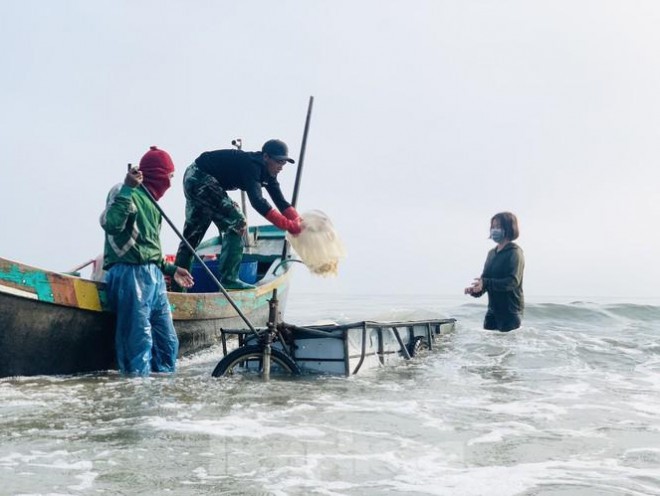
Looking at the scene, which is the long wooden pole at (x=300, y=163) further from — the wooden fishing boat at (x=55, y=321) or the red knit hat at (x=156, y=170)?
the red knit hat at (x=156, y=170)

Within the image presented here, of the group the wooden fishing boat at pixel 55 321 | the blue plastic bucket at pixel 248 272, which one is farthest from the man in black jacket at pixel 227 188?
the blue plastic bucket at pixel 248 272

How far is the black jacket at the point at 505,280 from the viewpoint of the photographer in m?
9.59

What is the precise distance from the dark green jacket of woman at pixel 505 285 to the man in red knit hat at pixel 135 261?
15.8ft

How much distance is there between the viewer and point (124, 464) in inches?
152

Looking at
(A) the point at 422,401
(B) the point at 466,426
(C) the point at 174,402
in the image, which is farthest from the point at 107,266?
(B) the point at 466,426

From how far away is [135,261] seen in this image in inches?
267

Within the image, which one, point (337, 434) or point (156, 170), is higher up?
point (156, 170)

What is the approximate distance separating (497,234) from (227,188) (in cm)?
396

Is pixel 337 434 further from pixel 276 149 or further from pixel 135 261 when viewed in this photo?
pixel 276 149

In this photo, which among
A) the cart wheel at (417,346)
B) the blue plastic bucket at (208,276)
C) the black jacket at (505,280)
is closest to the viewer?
the cart wheel at (417,346)

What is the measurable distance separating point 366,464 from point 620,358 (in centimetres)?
700

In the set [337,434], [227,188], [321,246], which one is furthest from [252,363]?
[227,188]

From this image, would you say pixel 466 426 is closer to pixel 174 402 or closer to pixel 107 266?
pixel 174 402

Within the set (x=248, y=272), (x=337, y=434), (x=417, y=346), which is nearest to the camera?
(x=337, y=434)
